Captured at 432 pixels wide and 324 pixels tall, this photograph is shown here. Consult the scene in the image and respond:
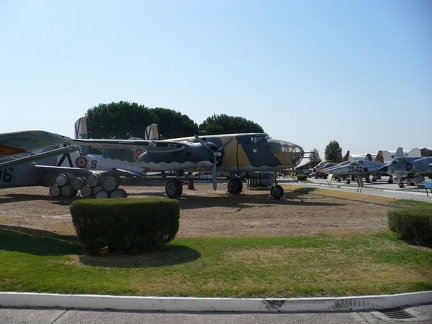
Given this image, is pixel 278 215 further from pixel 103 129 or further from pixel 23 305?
pixel 103 129

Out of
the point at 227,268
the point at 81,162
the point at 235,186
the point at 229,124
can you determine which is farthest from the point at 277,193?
the point at 229,124

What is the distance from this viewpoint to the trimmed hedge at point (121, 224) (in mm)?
8539

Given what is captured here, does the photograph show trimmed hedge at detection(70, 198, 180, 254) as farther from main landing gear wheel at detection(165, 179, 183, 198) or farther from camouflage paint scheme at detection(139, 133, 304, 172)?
main landing gear wheel at detection(165, 179, 183, 198)

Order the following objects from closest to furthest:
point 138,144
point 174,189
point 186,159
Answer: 1. point 138,144
2. point 186,159
3. point 174,189

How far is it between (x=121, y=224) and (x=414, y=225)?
22.8 ft

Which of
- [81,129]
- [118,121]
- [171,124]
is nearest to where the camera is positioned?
[81,129]

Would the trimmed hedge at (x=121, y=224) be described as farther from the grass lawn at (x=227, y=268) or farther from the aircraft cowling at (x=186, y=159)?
the aircraft cowling at (x=186, y=159)

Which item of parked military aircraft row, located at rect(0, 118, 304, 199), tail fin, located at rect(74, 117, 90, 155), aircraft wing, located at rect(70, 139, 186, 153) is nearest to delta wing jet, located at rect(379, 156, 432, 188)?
parked military aircraft row, located at rect(0, 118, 304, 199)

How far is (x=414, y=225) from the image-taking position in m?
9.83

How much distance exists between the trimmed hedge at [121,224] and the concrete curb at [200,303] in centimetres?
→ 230

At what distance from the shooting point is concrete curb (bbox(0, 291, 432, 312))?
6.14m

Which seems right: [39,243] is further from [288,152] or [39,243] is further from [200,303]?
[288,152]

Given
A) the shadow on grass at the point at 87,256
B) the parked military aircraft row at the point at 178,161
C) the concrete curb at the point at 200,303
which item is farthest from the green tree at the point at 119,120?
the concrete curb at the point at 200,303

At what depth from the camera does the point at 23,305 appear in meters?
6.31
